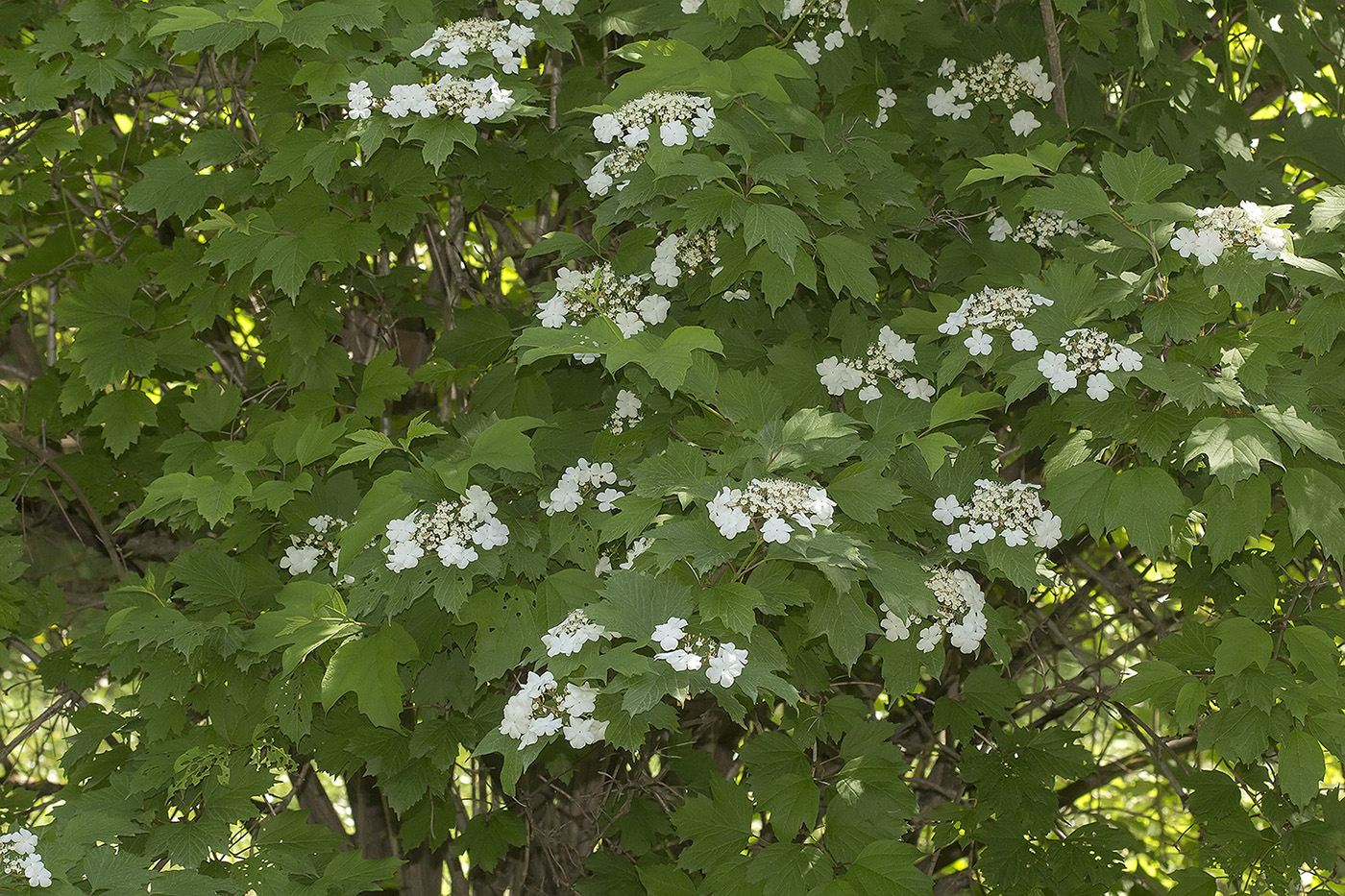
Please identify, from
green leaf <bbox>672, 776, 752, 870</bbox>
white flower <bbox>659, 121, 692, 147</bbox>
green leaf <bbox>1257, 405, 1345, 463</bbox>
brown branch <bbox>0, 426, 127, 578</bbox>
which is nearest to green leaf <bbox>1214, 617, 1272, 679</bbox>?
green leaf <bbox>1257, 405, 1345, 463</bbox>

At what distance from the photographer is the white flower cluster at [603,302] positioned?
2506 millimetres

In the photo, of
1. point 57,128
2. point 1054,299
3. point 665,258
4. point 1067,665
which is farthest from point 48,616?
point 1067,665

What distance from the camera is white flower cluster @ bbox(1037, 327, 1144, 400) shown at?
2.06 m

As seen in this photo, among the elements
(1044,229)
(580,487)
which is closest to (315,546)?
(580,487)

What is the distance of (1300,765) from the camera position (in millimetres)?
2307

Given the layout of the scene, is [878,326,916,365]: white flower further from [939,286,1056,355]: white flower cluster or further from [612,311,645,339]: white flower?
[612,311,645,339]: white flower

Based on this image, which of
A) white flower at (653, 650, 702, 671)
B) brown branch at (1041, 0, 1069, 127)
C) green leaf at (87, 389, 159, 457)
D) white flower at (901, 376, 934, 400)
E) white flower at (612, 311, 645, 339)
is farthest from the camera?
green leaf at (87, 389, 159, 457)

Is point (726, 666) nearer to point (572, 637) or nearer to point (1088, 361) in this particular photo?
point (572, 637)

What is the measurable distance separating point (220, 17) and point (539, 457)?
106 cm

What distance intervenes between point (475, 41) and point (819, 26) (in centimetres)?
89

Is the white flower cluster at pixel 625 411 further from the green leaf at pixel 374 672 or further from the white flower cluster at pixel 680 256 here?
the green leaf at pixel 374 672

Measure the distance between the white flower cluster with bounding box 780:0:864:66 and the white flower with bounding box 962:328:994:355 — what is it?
3.01 ft

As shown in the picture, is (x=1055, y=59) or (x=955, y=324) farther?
(x=1055, y=59)

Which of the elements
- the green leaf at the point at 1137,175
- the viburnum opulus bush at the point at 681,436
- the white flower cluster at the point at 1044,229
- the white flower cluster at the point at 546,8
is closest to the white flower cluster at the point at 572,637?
the viburnum opulus bush at the point at 681,436
